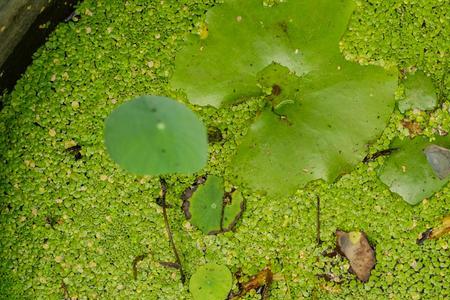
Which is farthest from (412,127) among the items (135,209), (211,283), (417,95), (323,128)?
(135,209)

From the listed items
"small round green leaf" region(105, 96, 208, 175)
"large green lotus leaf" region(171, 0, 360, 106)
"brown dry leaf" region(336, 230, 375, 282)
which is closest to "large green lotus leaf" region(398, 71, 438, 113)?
"large green lotus leaf" region(171, 0, 360, 106)

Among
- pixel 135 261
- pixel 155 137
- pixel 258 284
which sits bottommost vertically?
pixel 258 284

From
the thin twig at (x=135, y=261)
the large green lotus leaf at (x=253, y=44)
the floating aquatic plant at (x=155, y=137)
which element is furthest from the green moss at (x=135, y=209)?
the floating aquatic plant at (x=155, y=137)

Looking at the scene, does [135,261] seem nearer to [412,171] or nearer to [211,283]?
[211,283]

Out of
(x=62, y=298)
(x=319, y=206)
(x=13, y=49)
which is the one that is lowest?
(x=62, y=298)

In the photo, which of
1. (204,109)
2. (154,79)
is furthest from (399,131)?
(154,79)

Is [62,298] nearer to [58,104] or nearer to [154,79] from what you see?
[58,104]

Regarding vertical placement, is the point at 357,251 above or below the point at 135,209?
below

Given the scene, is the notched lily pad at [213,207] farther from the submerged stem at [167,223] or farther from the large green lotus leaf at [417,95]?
the large green lotus leaf at [417,95]
